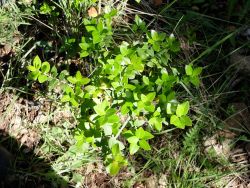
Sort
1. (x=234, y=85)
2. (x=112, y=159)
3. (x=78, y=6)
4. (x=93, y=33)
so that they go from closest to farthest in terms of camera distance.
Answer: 1. (x=112, y=159)
2. (x=93, y=33)
3. (x=78, y=6)
4. (x=234, y=85)

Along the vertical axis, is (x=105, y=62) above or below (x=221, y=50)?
above

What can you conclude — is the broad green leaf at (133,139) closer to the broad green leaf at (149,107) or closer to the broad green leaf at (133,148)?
the broad green leaf at (133,148)

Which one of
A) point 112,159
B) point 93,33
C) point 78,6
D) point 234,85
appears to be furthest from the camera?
point 234,85

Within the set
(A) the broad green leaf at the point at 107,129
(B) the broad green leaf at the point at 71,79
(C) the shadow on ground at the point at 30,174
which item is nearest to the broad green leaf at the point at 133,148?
(A) the broad green leaf at the point at 107,129

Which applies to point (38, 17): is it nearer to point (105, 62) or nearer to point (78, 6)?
point (78, 6)

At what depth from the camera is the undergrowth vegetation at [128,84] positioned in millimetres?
2053

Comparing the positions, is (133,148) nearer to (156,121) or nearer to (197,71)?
(156,121)

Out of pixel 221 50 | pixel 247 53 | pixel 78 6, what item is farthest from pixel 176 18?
pixel 78 6

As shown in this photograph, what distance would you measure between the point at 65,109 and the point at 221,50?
1.28 metres

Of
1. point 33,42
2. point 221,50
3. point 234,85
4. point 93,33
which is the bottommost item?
point 234,85

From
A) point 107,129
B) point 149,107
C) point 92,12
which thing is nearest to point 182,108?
point 149,107

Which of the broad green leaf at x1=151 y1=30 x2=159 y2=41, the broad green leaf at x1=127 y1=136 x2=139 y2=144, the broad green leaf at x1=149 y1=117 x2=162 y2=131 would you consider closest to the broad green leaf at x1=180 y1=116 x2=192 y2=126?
the broad green leaf at x1=149 y1=117 x2=162 y2=131

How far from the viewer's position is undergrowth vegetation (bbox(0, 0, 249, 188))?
205 centimetres

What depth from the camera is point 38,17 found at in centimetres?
294
